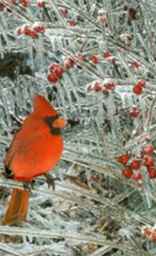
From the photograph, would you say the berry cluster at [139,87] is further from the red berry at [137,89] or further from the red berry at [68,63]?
the red berry at [68,63]

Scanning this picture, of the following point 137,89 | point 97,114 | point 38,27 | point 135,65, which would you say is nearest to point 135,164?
point 137,89

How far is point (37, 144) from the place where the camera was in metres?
2.16

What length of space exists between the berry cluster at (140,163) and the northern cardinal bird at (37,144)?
0.93 ft

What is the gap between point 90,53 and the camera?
2949mm

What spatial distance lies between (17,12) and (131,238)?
155 centimetres

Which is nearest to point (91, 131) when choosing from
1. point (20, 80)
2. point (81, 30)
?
point (81, 30)

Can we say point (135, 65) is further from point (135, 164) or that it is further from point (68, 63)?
point (135, 164)

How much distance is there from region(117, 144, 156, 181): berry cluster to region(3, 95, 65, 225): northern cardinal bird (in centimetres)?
28

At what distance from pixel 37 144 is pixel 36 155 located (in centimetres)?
4

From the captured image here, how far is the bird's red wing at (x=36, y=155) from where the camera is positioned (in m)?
2.12

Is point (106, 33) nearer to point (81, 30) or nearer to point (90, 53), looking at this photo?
point (81, 30)

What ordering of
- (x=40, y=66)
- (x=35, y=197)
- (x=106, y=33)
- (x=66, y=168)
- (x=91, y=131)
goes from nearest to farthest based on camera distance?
1. (x=106, y=33)
2. (x=91, y=131)
3. (x=35, y=197)
4. (x=66, y=168)
5. (x=40, y=66)

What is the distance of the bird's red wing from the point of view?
2124mm

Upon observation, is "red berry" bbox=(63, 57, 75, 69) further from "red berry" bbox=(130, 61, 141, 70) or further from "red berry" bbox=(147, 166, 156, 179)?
"red berry" bbox=(147, 166, 156, 179)
